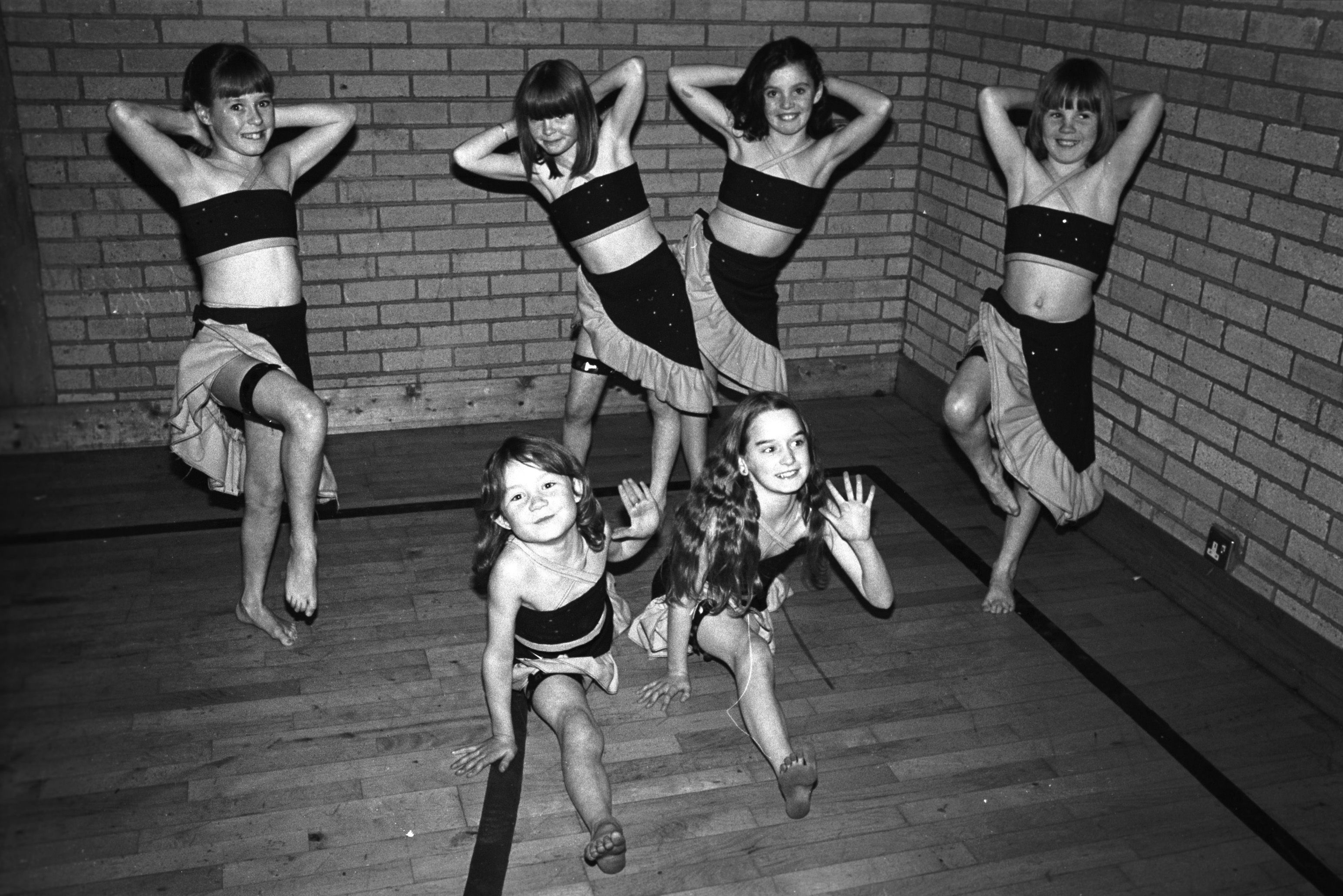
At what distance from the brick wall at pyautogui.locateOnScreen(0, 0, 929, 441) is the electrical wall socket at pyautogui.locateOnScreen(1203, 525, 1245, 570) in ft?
8.19

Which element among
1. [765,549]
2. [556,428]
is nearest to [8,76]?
[556,428]

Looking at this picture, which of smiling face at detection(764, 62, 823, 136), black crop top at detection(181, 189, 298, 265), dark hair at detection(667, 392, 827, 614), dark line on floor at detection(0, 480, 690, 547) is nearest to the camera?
dark hair at detection(667, 392, 827, 614)

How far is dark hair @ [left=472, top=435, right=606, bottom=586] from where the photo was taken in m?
3.31

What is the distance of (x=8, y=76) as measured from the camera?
196 inches

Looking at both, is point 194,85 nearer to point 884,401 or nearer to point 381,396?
point 381,396

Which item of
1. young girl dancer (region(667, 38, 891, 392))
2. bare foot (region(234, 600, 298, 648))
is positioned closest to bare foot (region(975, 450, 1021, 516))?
young girl dancer (region(667, 38, 891, 392))

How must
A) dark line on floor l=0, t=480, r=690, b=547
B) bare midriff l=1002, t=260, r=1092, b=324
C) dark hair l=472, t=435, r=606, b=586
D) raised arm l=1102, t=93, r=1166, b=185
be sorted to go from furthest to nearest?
dark line on floor l=0, t=480, r=690, b=547 → bare midriff l=1002, t=260, r=1092, b=324 → raised arm l=1102, t=93, r=1166, b=185 → dark hair l=472, t=435, r=606, b=586

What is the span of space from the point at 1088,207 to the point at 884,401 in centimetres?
228

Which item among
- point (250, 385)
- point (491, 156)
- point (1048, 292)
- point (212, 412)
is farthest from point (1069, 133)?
point (212, 412)

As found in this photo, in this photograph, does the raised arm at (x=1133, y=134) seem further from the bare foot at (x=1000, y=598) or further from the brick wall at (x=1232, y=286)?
the bare foot at (x=1000, y=598)

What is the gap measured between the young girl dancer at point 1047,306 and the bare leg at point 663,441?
111 centimetres

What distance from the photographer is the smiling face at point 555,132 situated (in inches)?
173

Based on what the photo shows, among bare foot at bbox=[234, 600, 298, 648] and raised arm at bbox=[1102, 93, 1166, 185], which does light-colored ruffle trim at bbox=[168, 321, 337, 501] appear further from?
raised arm at bbox=[1102, 93, 1166, 185]

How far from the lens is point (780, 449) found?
11.5 feet
